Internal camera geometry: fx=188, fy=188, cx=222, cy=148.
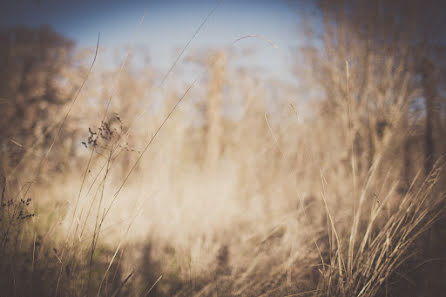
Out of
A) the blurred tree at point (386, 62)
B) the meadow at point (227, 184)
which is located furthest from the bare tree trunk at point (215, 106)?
the blurred tree at point (386, 62)

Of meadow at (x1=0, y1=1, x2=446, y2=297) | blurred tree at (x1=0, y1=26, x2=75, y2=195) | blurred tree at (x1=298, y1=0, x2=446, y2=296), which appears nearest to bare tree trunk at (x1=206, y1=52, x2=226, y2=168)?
meadow at (x1=0, y1=1, x2=446, y2=297)

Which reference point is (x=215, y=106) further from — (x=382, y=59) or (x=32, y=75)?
(x=32, y=75)

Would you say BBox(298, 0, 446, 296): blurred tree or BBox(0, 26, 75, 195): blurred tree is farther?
BBox(0, 26, 75, 195): blurred tree

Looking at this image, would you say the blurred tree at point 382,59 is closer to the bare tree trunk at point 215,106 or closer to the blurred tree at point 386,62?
the blurred tree at point 386,62

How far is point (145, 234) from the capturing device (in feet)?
4.98

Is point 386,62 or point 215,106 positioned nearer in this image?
point 386,62

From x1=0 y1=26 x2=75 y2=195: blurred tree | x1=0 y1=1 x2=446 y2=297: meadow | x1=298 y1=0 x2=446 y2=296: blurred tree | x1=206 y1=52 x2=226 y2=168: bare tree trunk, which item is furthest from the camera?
x1=206 y1=52 x2=226 y2=168: bare tree trunk

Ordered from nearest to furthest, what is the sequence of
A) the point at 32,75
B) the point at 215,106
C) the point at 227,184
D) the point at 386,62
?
the point at 386,62
the point at 227,184
the point at 32,75
the point at 215,106

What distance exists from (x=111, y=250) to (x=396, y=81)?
3056 mm

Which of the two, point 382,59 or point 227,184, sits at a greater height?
point 382,59

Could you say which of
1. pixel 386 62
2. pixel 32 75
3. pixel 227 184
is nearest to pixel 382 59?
pixel 386 62

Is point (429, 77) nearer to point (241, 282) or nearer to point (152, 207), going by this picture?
point (241, 282)

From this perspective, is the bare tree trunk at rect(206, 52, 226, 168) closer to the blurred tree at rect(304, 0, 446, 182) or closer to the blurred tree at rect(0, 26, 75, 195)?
the blurred tree at rect(304, 0, 446, 182)

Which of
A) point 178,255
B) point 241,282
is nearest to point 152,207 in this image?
point 178,255
